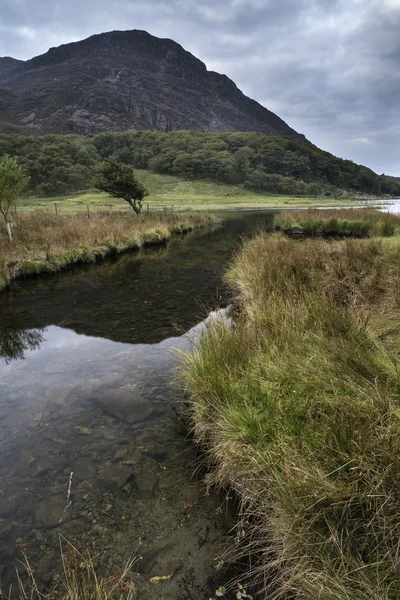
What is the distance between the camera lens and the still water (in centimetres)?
277

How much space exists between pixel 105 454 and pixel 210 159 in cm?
14245

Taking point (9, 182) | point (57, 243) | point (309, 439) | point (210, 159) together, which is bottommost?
point (309, 439)

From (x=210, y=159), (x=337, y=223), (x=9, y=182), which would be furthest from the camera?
(x=210, y=159)

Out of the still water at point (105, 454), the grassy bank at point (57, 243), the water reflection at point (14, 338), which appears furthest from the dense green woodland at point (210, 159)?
the still water at point (105, 454)

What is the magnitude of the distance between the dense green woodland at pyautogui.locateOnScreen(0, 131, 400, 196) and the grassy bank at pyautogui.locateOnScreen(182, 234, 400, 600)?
299ft

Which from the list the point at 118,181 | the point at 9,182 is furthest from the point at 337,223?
the point at 118,181

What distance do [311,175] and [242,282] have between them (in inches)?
6817

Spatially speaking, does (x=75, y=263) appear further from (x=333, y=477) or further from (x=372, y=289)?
(x=333, y=477)

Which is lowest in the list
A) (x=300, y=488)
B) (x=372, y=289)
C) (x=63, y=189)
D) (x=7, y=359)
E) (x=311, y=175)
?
(x=7, y=359)

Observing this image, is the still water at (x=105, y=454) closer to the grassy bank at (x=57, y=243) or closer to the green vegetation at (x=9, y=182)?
the grassy bank at (x=57, y=243)

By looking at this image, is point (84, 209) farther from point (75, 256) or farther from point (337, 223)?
point (337, 223)

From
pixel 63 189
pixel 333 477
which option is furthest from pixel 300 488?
Answer: pixel 63 189

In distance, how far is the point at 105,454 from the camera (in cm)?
396

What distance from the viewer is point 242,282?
8922mm
